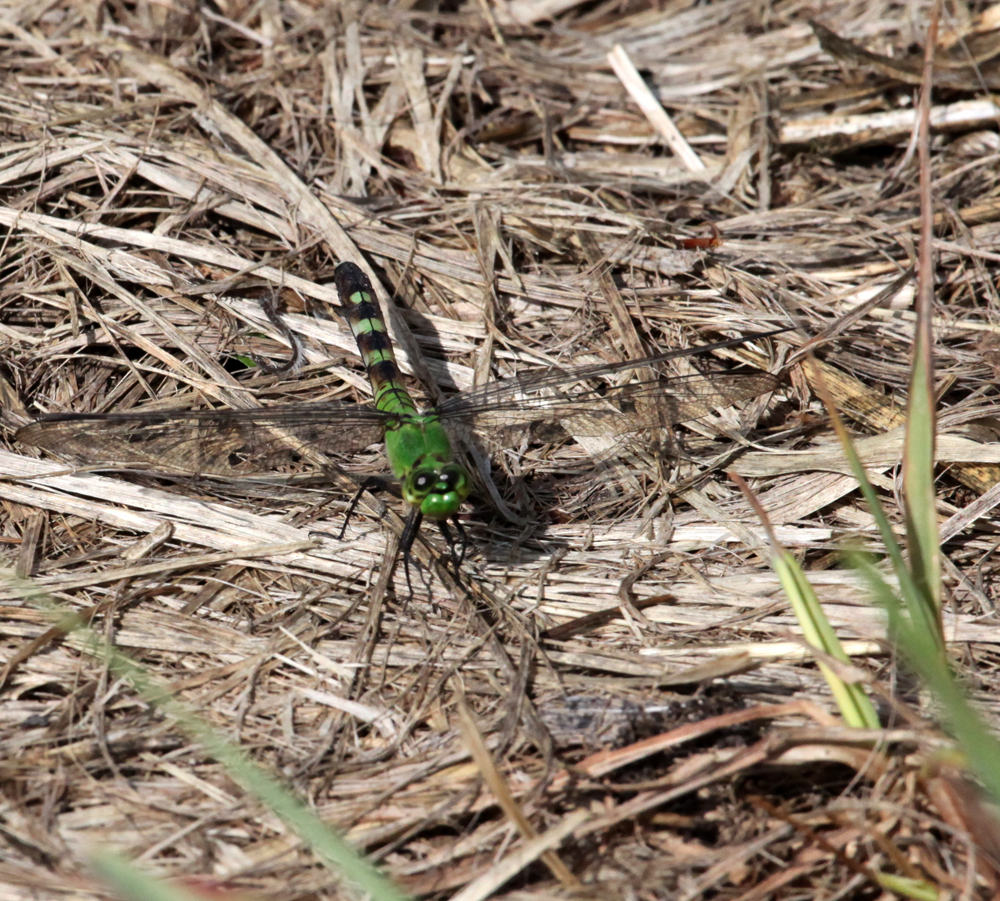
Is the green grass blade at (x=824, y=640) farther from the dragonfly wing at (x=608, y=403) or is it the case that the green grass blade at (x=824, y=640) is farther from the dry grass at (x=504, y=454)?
the dragonfly wing at (x=608, y=403)

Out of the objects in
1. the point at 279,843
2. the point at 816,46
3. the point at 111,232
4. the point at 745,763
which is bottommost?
the point at 279,843

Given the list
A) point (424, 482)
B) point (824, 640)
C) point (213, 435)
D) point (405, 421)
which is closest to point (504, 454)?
point (405, 421)

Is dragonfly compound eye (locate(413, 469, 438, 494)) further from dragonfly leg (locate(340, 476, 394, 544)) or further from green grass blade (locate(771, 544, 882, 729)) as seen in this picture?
green grass blade (locate(771, 544, 882, 729))

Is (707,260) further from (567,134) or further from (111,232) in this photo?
(111,232)

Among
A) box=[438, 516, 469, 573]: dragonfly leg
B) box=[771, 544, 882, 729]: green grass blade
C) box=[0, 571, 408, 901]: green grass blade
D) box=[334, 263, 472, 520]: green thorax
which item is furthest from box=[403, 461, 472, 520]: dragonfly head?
box=[771, 544, 882, 729]: green grass blade

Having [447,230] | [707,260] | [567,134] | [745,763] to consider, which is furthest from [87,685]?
[567,134]

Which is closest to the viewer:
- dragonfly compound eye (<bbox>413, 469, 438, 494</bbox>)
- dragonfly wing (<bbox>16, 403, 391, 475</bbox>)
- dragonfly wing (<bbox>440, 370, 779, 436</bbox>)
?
dragonfly wing (<bbox>16, 403, 391, 475</bbox>)
